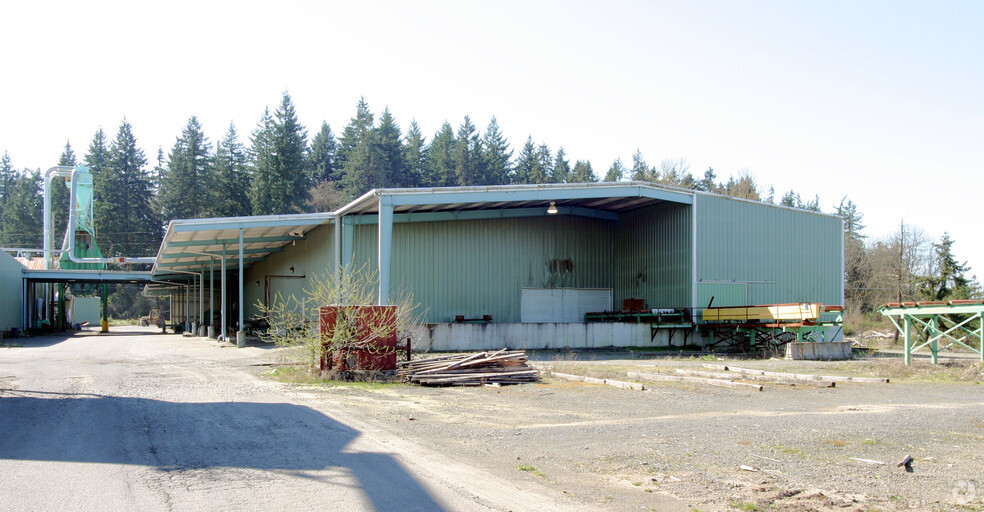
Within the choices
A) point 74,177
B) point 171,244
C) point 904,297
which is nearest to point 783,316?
point 171,244

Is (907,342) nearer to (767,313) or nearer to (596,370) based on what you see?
(767,313)

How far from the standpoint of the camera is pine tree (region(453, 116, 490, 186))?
76.1 metres

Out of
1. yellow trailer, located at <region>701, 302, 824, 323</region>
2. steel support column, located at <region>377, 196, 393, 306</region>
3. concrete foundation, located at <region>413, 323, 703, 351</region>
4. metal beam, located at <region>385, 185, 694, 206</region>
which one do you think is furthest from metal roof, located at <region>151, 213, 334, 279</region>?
yellow trailer, located at <region>701, 302, 824, 323</region>

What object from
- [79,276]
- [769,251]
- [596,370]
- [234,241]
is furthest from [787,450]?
[79,276]

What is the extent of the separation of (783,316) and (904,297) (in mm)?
32359

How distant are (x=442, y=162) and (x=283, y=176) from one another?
17.6m

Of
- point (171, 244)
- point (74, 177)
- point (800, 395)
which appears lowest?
point (800, 395)

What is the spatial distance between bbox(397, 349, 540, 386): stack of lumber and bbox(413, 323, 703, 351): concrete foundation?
638cm

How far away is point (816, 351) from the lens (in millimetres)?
23469

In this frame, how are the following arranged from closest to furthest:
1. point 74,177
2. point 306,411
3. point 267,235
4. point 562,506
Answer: point 562,506 < point 306,411 < point 267,235 < point 74,177

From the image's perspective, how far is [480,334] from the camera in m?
25.3

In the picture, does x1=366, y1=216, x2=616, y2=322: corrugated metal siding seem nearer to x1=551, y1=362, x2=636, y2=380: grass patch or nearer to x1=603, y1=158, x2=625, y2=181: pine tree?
x1=551, y1=362, x2=636, y2=380: grass patch

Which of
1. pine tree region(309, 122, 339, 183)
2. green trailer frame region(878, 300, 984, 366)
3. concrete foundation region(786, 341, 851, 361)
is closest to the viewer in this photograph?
green trailer frame region(878, 300, 984, 366)

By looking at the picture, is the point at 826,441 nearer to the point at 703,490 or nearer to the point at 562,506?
the point at 703,490
